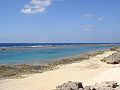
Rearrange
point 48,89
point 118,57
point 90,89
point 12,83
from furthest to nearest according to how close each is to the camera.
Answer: point 118,57
point 12,83
point 48,89
point 90,89

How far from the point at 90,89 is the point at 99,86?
51cm

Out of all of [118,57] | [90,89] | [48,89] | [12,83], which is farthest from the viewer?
[118,57]

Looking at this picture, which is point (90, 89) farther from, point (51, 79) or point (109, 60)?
point (109, 60)

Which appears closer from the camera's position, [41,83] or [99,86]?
[99,86]

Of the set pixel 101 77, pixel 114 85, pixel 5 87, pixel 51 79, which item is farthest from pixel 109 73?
pixel 5 87

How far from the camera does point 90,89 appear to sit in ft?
51.5

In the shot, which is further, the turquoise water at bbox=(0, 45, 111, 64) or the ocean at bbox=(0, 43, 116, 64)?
the turquoise water at bbox=(0, 45, 111, 64)

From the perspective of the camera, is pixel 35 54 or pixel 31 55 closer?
pixel 31 55

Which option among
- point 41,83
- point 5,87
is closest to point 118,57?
point 41,83

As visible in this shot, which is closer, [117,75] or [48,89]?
[48,89]

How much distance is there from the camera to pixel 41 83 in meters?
20.9

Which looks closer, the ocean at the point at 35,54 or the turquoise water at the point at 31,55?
the ocean at the point at 35,54

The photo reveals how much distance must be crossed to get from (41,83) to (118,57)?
40.2 ft

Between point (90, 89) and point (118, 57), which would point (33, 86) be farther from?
point (118, 57)
